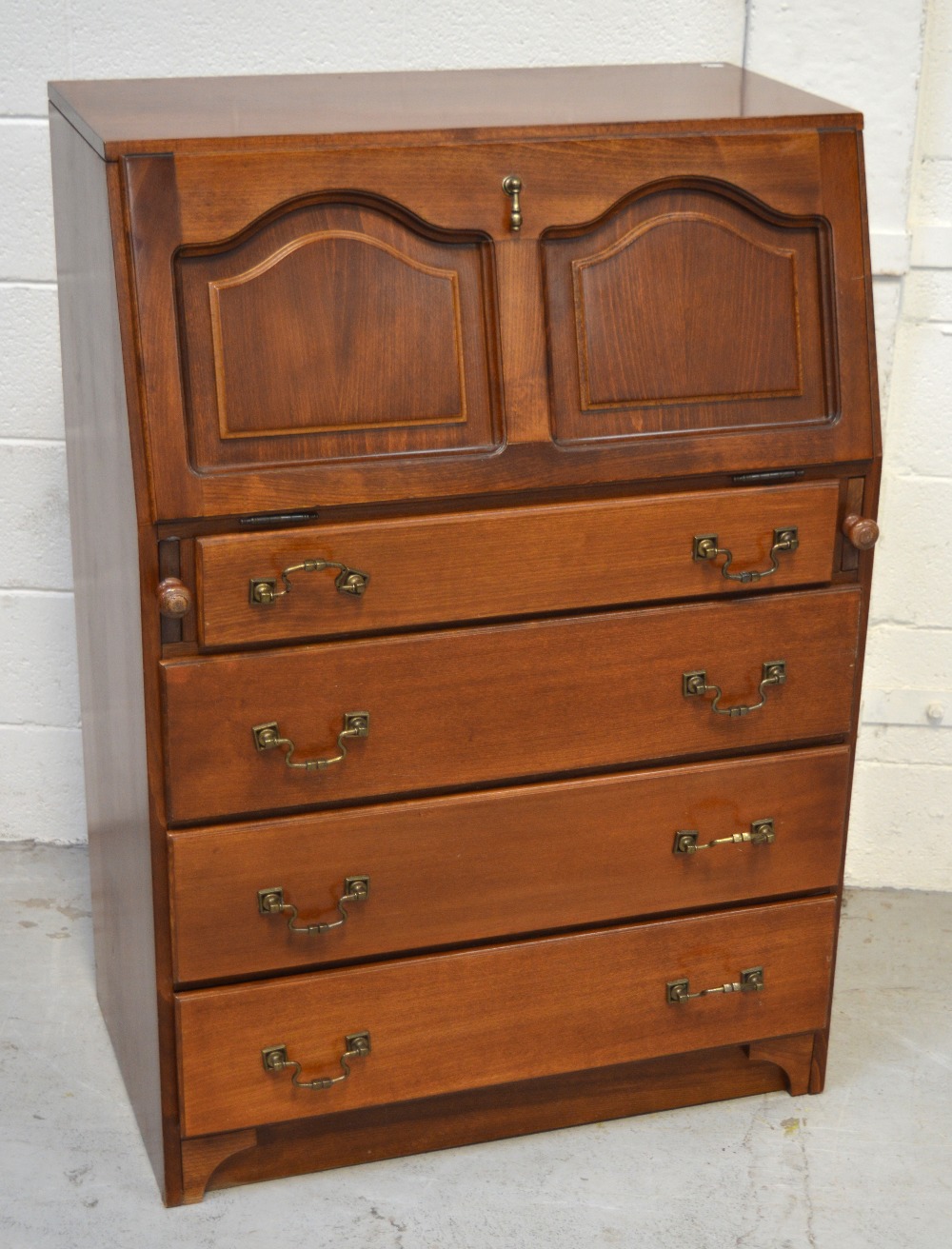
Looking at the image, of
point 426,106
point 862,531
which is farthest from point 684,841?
point 426,106

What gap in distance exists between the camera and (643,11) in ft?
9.71

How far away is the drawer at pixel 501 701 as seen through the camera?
2.21 m

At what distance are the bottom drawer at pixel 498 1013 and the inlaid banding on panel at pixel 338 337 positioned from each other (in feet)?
2.71

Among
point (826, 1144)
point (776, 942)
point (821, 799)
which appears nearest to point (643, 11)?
point (821, 799)

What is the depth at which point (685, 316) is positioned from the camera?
88.3 inches

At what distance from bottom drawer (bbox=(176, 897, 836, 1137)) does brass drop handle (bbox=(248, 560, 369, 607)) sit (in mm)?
589

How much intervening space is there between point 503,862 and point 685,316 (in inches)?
32.5

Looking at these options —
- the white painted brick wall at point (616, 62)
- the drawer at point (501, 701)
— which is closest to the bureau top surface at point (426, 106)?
the white painted brick wall at point (616, 62)

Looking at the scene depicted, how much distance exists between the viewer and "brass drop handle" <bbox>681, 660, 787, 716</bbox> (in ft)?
7.84

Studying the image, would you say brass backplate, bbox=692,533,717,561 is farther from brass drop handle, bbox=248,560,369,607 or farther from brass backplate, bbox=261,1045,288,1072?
brass backplate, bbox=261,1045,288,1072

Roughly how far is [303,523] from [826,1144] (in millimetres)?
1339

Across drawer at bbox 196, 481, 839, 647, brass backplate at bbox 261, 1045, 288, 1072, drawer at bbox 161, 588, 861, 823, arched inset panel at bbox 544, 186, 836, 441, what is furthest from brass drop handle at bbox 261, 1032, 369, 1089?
arched inset panel at bbox 544, 186, 836, 441

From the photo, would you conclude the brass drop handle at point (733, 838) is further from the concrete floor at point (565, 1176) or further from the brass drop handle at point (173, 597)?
the brass drop handle at point (173, 597)

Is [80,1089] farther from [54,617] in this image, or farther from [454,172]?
[454,172]
